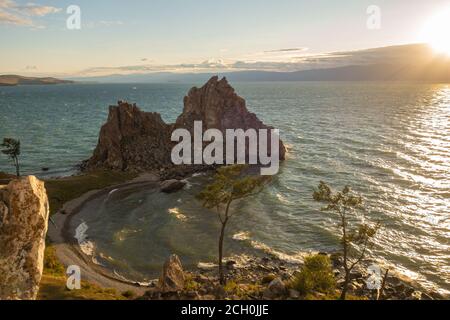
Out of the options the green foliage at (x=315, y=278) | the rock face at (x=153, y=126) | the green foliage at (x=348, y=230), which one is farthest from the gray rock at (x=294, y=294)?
the rock face at (x=153, y=126)

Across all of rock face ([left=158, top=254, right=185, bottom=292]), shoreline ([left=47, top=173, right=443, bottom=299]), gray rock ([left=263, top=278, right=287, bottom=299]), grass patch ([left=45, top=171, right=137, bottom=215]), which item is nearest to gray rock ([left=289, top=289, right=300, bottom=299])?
gray rock ([left=263, top=278, right=287, bottom=299])

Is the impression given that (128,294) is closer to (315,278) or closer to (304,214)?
(315,278)

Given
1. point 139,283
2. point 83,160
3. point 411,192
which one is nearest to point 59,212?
point 139,283

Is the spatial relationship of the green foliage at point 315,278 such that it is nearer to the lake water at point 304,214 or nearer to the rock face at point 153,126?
the lake water at point 304,214

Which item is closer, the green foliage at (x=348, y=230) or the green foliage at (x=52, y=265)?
the green foliage at (x=348, y=230)
